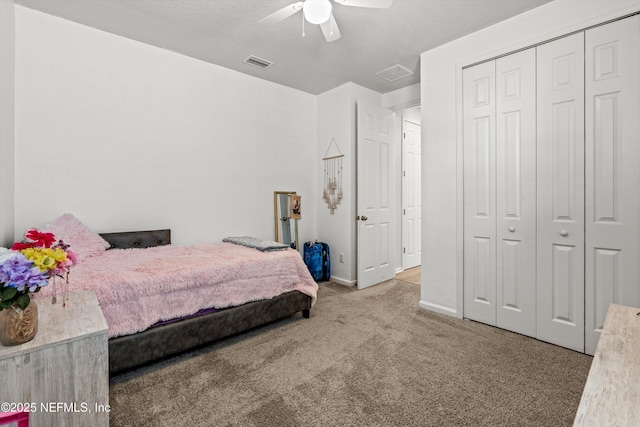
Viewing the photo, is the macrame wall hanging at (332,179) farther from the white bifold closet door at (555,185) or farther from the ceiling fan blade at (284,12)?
the ceiling fan blade at (284,12)

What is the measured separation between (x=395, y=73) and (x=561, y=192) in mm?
2254

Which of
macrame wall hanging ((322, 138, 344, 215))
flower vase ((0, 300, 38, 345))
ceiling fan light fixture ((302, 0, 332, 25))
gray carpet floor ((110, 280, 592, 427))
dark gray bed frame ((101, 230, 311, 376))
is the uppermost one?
ceiling fan light fixture ((302, 0, 332, 25))

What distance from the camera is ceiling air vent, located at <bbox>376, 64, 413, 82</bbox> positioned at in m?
3.57

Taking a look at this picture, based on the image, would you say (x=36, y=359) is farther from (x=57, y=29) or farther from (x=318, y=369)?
(x=57, y=29)

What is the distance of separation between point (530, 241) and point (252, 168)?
3.05 meters

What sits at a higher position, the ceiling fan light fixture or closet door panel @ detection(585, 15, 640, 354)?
the ceiling fan light fixture

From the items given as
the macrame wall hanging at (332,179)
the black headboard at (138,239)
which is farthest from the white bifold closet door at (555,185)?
the black headboard at (138,239)

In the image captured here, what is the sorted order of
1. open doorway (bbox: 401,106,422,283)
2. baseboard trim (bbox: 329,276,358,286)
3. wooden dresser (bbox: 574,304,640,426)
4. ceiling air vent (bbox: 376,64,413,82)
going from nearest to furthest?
wooden dresser (bbox: 574,304,640,426) < ceiling air vent (bbox: 376,64,413,82) < baseboard trim (bbox: 329,276,358,286) < open doorway (bbox: 401,106,422,283)

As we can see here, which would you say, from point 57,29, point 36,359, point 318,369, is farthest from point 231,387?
point 57,29

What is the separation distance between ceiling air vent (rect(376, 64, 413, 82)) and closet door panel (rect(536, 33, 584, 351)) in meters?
1.43

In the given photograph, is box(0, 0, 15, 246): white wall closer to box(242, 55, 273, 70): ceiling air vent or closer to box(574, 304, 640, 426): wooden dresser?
box(242, 55, 273, 70): ceiling air vent

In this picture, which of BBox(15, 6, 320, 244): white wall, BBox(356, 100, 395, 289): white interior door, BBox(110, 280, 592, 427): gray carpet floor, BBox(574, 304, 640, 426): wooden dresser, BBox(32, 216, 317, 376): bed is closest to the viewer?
BBox(574, 304, 640, 426): wooden dresser

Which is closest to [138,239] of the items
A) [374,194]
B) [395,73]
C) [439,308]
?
[374,194]

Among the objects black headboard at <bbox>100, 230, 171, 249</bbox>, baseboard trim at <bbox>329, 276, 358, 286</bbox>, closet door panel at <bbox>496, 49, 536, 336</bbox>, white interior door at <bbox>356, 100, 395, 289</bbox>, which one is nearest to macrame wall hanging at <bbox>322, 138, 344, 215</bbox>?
white interior door at <bbox>356, 100, 395, 289</bbox>
